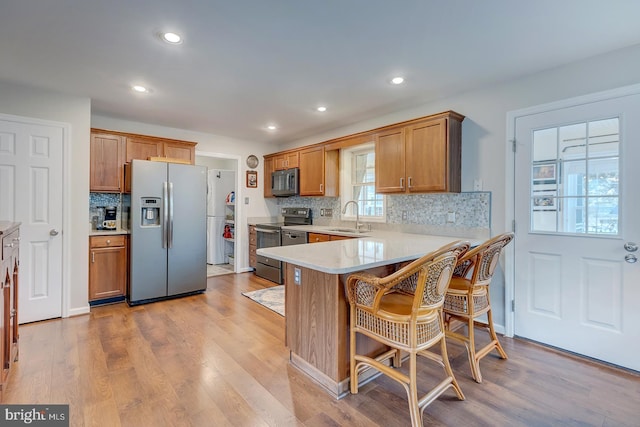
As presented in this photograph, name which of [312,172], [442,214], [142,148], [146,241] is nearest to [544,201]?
[442,214]

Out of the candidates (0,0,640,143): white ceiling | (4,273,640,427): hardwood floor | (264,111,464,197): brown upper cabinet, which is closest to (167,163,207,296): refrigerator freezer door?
(0,0,640,143): white ceiling

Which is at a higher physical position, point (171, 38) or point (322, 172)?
point (171, 38)

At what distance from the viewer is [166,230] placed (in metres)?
3.92

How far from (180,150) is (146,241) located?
144cm

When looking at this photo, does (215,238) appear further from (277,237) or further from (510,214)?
(510,214)

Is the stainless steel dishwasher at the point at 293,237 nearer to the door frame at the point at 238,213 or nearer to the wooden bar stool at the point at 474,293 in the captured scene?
the door frame at the point at 238,213

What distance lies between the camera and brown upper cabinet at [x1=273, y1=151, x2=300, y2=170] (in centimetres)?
511

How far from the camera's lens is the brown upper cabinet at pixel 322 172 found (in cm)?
461

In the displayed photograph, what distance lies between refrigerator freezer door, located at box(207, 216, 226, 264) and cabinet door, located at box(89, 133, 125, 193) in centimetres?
243

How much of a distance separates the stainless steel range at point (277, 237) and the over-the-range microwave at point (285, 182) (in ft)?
1.31

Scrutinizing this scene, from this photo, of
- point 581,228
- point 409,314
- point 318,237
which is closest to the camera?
point 409,314

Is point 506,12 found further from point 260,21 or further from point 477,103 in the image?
point 260,21

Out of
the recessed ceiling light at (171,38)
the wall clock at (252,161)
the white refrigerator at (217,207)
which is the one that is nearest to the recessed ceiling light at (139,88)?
the recessed ceiling light at (171,38)

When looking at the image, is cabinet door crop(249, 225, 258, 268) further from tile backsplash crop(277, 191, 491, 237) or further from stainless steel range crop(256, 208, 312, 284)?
tile backsplash crop(277, 191, 491, 237)
